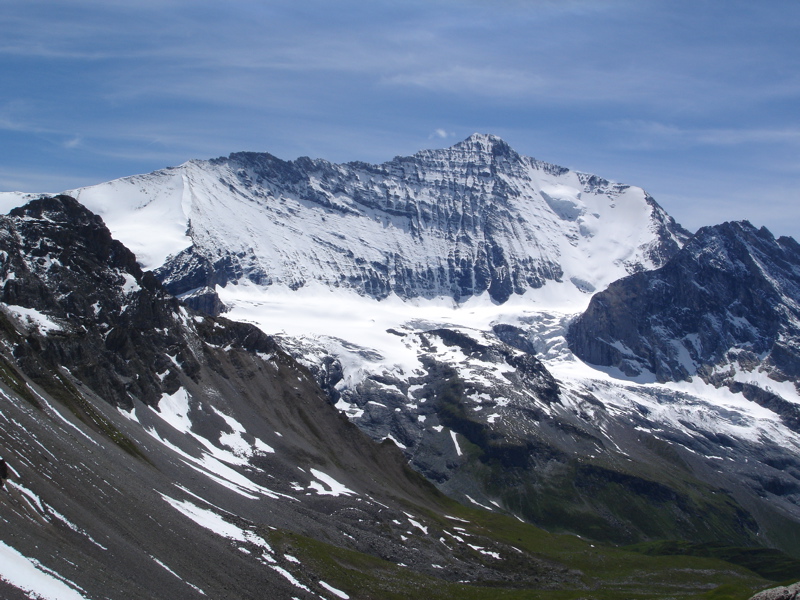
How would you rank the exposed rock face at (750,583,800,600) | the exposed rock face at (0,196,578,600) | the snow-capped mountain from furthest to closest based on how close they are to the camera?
the exposed rock face at (0,196,578,600)
the snow-capped mountain
the exposed rock face at (750,583,800,600)

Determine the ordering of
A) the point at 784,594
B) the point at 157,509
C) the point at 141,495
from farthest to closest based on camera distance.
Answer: the point at 141,495 < the point at 157,509 < the point at 784,594

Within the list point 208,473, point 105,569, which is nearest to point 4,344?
point 208,473

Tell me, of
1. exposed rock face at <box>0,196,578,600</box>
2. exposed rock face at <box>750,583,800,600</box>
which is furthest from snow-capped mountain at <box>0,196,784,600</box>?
exposed rock face at <box>750,583,800,600</box>

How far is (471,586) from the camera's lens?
14600 cm

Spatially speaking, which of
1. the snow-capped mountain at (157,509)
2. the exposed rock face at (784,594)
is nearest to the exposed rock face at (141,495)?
the snow-capped mountain at (157,509)

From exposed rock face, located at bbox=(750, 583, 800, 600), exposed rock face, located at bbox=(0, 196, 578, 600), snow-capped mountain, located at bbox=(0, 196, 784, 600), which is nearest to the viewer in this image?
exposed rock face, located at bbox=(750, 583, 800, 600)

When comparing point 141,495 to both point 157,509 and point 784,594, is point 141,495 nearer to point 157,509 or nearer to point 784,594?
point 157,509

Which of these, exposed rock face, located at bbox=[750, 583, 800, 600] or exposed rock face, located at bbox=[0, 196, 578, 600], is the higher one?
exposed rock face, located at bbox=[750, 583, 800, 600]

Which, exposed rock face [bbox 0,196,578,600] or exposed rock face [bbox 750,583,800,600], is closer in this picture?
exposed rock face [bbox 750,583,800,600]

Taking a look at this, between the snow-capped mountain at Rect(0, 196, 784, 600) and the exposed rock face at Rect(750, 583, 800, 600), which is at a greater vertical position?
the exposed rock face at Rect(750, 583, 800, 600)

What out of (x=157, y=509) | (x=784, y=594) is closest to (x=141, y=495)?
(x=157, y=509)

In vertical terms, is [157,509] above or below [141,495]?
below

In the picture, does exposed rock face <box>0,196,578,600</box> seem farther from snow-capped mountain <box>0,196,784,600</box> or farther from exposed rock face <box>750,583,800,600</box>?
exposed rock face <box>750,583,800,600</box>

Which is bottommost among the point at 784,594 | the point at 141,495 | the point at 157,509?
the point at 157,509
